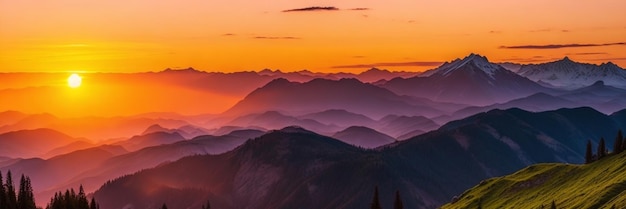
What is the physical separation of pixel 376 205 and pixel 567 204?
46.1m

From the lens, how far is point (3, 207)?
19975 cm

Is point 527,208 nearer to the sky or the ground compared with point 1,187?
nearer to the ground

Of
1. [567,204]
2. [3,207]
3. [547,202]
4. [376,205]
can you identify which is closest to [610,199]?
[567,204]

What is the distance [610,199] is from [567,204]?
1903 centimetres

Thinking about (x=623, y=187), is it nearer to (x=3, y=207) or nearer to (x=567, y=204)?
(x=567, y=204)

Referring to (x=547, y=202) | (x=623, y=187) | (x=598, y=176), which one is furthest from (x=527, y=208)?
(x=623, y=187)

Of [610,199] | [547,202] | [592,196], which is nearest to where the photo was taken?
[610,199]

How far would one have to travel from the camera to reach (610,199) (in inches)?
6211

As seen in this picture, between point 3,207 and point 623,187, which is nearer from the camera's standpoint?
point 623,187

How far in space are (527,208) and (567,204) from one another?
23415 millimetres

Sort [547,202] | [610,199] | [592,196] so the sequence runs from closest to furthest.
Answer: [610,199] < [592,196] < [547,202]

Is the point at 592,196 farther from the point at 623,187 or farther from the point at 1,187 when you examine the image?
the point at 1,187

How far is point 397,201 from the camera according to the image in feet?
567

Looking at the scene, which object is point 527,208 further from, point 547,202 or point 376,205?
point 376,205
